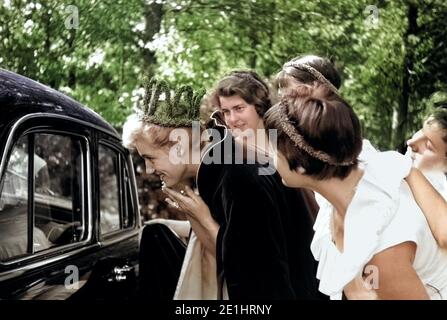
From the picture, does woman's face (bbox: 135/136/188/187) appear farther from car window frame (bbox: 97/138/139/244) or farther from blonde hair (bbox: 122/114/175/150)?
car window frame (bbox: 97/138/139/244)

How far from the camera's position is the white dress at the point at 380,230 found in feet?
5.98

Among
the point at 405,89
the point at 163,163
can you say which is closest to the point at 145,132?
the point at 163,163

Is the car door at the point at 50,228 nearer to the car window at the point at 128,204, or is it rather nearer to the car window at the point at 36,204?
the car window at the point at 36,204

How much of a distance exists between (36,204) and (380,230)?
142 cm

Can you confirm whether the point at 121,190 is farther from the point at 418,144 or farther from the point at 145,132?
the point at 418,144

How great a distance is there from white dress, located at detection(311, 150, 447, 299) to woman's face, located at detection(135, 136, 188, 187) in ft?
1.63

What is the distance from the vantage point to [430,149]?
254 cm

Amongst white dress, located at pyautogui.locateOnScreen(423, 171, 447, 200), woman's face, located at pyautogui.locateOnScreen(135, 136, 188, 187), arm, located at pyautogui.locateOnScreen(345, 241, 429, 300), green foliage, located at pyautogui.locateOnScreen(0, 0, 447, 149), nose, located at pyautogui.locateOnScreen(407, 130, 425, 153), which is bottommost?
arm, located at pyautogui.locateOnScreen(345, 241, 429, 300)

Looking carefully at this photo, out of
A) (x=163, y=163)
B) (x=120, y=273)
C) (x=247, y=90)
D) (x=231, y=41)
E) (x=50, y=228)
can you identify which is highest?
(x=231, y=41)

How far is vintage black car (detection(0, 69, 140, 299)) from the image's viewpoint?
2039 millimetres

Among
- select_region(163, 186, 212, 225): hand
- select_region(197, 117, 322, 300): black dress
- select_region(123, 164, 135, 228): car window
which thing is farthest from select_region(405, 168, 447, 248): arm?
select_region(123, 164, 135, 228): car window

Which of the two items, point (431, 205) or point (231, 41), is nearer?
point (431, 205)

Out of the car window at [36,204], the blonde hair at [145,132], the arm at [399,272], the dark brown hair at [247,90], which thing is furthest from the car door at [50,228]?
the arm at [399,272]
